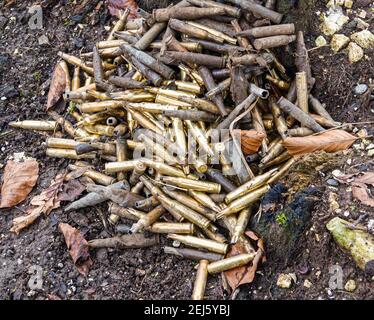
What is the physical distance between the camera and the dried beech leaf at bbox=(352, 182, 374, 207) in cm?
532

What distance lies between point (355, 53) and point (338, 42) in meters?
0.22

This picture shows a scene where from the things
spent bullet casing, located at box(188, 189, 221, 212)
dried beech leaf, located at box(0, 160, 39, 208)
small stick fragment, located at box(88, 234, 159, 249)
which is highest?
spent bullet casing, located at box(188, 189, 221, 212)

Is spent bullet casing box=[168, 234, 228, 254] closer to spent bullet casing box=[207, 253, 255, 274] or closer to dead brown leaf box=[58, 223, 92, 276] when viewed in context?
spent bullet casing box=[207, 253, 255, 274]

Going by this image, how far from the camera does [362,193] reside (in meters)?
5.39

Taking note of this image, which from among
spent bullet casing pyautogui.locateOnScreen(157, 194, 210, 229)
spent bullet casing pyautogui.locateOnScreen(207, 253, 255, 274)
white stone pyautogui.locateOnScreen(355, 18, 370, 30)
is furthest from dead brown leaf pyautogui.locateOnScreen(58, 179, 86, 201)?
white stone pyautogui.locateOnScreen(355, 18, 370, 30)

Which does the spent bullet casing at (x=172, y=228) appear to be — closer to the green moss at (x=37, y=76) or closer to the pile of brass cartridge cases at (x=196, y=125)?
A: the pile of brass cartridge cases at (x=196, y=125)

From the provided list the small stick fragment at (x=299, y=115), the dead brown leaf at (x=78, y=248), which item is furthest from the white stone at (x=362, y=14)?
the dead brown leaf at (x=78, y=248)

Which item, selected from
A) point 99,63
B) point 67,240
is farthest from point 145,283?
point 99,63

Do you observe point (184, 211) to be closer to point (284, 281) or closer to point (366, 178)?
point (284, 281)

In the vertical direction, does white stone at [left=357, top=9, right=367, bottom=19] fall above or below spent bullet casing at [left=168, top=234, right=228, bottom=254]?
above

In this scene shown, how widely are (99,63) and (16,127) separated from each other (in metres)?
1.22

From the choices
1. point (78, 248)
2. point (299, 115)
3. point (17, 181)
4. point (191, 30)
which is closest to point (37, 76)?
point (17, 181)

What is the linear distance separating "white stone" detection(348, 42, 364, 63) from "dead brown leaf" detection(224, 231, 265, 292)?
210 cm

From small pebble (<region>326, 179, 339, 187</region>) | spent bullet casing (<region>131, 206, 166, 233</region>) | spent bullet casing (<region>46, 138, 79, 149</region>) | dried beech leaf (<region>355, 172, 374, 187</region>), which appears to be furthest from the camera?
spent bullet casing (<region>46, 138, 79, 149</region>)
